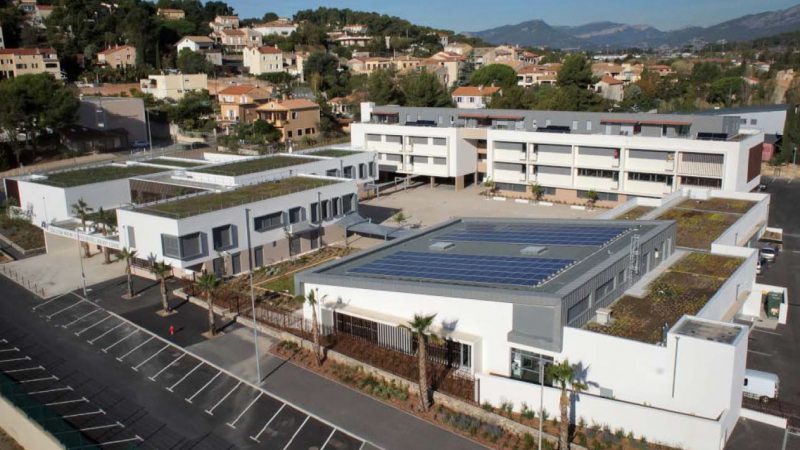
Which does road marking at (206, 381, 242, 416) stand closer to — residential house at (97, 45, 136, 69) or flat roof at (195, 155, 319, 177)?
flat roof at (195, 155, 319, 177)

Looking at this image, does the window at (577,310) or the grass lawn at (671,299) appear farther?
the grass lawn at (671,299)

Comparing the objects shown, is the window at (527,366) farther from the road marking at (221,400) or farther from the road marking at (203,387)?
the road marking at (203,387)

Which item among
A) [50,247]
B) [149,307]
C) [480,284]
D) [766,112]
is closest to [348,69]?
[766,112]

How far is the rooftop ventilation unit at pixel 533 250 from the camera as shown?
101 feet

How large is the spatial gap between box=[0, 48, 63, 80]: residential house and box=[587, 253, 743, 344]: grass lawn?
103456 mm

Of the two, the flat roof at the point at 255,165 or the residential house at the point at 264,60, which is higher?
the residential house at the point at 264,60

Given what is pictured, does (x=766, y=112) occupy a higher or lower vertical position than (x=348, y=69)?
lower

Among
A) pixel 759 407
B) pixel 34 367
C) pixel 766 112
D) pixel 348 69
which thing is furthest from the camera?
pixel 348 69

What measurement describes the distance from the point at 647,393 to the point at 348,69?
5242 inches

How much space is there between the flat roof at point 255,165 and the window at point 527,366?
33217mm

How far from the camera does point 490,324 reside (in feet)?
83.6

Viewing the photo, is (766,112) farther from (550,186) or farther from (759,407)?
(759,407)

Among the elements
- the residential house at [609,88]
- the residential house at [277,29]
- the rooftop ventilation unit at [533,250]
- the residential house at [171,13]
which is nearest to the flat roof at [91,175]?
the rooftop ventilation unit at [533,250]

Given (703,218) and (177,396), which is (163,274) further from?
(703,218)
